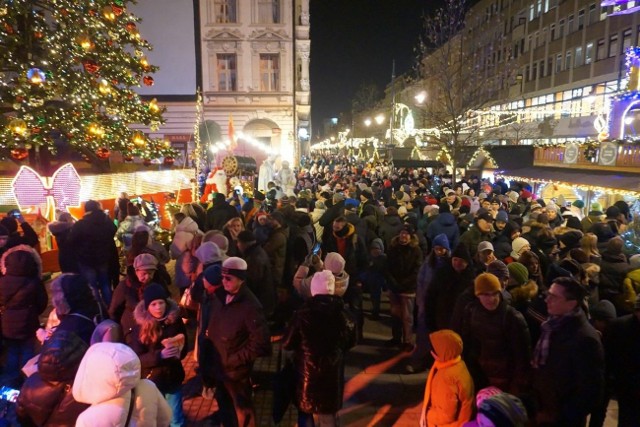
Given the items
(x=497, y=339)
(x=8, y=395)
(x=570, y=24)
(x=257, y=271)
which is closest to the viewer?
(x=8, y=395)

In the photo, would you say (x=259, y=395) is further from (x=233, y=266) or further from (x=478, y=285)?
(x=478, y=285)

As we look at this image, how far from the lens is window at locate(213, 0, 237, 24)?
2952 cm

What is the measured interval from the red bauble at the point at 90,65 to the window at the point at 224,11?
63.7 ft

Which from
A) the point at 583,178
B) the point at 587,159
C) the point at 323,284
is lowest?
the point at 323,284

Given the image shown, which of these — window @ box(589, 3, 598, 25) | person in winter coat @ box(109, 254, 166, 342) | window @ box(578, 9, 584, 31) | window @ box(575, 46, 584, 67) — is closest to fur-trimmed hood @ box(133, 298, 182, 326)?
person in winter coat @ box(109, 254, 166, 342)

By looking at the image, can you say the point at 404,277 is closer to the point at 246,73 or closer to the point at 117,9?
the point at 117,9

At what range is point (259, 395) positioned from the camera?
486 centimetres

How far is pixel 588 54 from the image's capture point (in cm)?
3447

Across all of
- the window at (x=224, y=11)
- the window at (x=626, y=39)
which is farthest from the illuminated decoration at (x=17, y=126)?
the window at (x=626, y=39)

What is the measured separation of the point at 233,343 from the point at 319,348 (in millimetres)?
758

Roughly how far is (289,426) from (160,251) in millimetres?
2701

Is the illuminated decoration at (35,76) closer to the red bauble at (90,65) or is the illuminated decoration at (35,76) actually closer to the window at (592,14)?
the red bauble at (90,65)

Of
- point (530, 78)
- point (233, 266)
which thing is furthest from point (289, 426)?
point (530, 78)

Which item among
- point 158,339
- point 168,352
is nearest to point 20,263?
point 158,339
